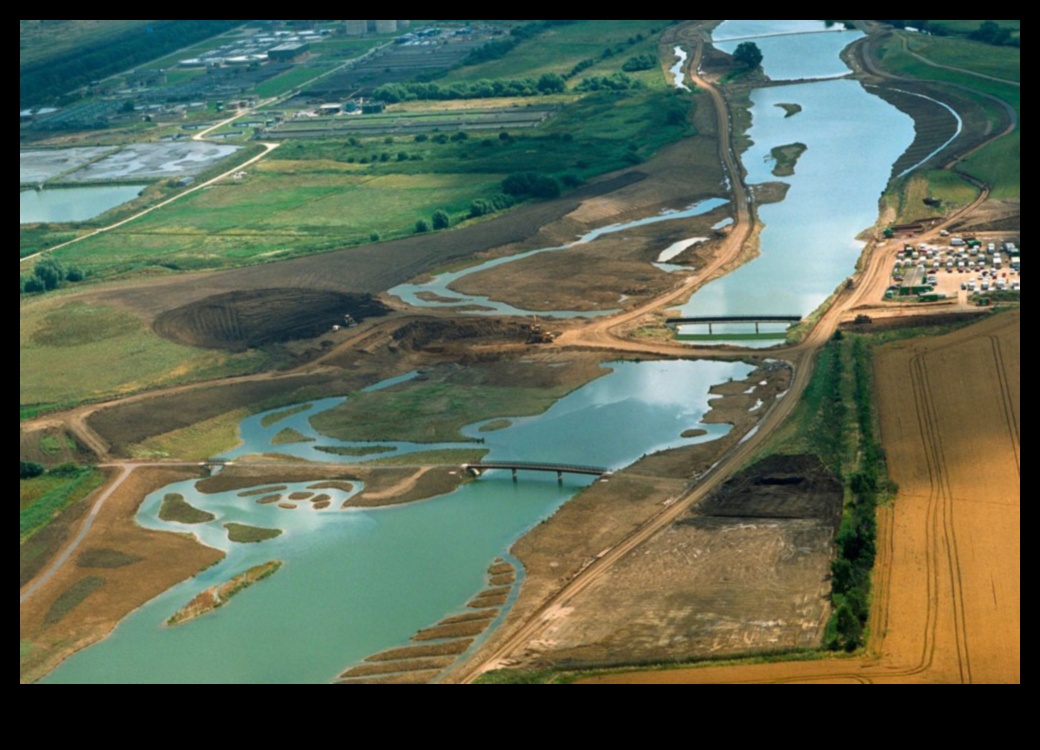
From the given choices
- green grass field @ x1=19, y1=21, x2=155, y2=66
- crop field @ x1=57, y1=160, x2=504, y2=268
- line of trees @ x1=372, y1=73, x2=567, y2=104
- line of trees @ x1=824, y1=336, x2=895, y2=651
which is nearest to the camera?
line of trees @ x1=824, y1=336, x2=895, y2=651

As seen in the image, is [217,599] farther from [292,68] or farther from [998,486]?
[292,68]

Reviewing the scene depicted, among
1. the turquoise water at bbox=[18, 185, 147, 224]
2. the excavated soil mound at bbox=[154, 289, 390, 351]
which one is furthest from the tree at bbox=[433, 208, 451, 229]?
the turquoise water at bbox=[18, 185, 147, 224]

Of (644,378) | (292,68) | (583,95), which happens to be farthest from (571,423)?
(292,68)

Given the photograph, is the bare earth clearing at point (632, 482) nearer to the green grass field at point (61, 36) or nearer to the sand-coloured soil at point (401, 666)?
the sand-coloured soil at point (401, 666)

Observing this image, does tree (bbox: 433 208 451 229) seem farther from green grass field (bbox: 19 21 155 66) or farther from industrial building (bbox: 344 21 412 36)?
industrial building (bbox: 344 21 412 36)

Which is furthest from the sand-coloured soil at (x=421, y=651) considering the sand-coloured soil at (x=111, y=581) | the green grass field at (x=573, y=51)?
the green grass field at (x=573, y=51)

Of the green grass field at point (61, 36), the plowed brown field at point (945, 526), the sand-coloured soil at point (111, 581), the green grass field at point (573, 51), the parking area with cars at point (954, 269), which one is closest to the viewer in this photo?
the plowed brown field at point (945, 526)
